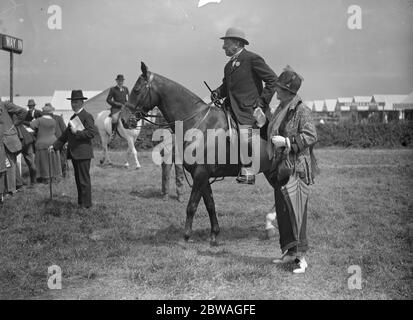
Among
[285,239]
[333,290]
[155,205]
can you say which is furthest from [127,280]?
[155,205]

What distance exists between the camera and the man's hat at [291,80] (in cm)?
545

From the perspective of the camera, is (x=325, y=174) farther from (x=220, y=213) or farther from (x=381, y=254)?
(x=381, y=254)

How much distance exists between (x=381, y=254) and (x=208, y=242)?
2531mm

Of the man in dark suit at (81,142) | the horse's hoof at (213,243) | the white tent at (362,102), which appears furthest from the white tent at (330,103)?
the horse's hoof at (213,243)

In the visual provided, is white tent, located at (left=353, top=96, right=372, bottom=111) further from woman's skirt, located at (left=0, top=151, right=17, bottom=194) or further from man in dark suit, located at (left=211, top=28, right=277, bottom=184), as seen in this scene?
man in dark suit, located at (left=211, top=28, right=277, bottom=184)

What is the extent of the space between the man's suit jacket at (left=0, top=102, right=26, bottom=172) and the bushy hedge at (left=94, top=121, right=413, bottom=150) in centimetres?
1407

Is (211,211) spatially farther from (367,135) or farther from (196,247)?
(367,135)

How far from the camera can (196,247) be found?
6816mm

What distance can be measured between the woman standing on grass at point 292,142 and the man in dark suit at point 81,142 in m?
4.83

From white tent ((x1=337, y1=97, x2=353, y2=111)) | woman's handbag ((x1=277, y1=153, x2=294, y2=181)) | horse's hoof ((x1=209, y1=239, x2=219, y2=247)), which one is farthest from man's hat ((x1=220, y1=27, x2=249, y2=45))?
white tent ((x1=337, y1=97, x2=353, y2=111))

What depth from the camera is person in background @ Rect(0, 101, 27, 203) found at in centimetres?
986

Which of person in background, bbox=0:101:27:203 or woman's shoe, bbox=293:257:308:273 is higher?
person in background, bbox=0:101:27:203

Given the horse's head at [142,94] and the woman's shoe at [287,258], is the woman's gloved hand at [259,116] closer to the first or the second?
the horse's head at [142,94]

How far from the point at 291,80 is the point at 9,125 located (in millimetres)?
7248
